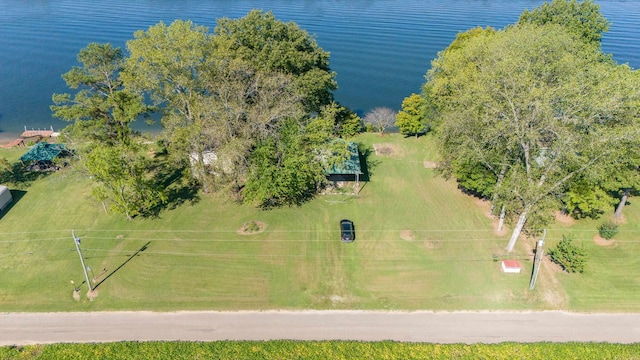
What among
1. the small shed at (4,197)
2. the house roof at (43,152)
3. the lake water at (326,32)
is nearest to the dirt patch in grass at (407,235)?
the lake water at (326,32)

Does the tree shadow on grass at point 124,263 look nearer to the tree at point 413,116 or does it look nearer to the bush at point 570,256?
the bush at point 570,256

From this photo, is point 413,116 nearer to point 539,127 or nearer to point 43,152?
point 539,127

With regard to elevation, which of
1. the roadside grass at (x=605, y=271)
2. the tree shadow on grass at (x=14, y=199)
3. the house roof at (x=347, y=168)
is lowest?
the roadside grass at (x=605, y=271)

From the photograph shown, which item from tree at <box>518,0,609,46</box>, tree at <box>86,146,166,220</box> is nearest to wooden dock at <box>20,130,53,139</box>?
tree at <box>86,146,166,220</box>

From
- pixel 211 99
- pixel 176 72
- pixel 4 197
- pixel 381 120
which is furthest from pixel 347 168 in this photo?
pixel 4 197

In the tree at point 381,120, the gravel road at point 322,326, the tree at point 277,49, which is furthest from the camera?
the tree at point 381,120

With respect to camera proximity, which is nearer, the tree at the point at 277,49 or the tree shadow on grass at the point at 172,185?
the tree shadow on grass at the point at 172,185

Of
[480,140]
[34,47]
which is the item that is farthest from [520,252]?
[34,47]

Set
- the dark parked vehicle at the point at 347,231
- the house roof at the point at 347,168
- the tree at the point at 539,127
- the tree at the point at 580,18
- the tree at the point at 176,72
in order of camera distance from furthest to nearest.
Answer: the tree at the point at 580,18 < the house roof at the point at 347,168 < the tree at the point at 176,72 < the dark parked vehicle at the point at 347,231 < the tree at the point at 539,127
